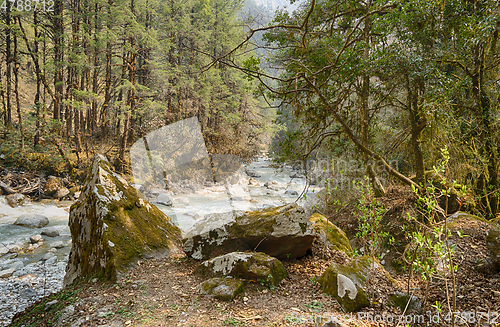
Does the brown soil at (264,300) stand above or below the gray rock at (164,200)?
above

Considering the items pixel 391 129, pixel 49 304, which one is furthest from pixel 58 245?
pixel 391 129

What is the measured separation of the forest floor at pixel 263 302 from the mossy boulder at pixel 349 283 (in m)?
0.08

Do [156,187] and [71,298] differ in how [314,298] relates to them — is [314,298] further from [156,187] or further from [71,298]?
[156,187]

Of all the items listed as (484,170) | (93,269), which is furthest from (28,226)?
(484,170)

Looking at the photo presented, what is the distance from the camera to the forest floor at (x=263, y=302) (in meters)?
2.41

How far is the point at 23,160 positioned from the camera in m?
10.7

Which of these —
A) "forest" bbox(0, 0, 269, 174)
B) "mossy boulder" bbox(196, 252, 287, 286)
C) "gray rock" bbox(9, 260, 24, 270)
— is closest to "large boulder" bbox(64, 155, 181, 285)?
"mossy boulder" bbox(196, 252, 287, 286)

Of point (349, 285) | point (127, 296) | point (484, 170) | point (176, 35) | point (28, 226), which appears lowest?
point (28, 226)

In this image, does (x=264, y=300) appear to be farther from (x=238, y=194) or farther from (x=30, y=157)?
(x=30, y=157)

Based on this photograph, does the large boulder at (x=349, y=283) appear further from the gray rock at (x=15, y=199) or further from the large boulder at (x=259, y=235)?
the gray rock at (x=15, y=199)

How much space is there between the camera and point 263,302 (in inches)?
113

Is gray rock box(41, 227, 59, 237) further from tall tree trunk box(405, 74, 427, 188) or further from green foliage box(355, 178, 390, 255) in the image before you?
tall tree trunk box(405, 74, 427, 188)

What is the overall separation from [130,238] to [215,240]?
5.04 feet

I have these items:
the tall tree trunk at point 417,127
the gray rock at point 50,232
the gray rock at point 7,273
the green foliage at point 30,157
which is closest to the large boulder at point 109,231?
the gray rock at point 7,273
